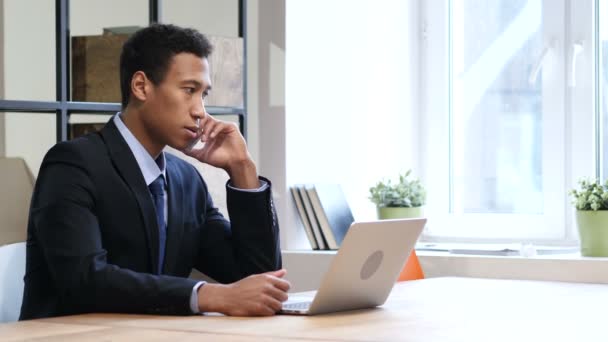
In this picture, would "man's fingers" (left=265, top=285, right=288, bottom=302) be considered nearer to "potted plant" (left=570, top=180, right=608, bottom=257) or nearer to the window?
"potted plant" (left=570, top=180, right=608, bottom=257)

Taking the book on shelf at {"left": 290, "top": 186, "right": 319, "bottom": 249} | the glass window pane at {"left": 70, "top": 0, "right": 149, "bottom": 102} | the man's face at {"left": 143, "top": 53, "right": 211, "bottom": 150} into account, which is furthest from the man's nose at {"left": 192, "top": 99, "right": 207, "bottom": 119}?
the book on shelf at {"left": 290, "top": 186, "right": 319, "bottom": 249}

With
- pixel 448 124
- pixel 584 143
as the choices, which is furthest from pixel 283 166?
pixel 584 143

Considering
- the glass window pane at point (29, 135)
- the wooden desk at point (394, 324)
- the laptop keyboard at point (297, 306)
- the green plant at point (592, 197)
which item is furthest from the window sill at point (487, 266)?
the laptop keyboard at point (297, 306)

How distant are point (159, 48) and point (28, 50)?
55 centimetres

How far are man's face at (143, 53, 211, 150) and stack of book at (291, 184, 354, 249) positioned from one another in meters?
1.29

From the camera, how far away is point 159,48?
251 cm

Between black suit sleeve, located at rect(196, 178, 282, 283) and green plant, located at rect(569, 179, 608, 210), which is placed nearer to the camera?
black suit sleeve, located at rect(196, 178, 282, 283)

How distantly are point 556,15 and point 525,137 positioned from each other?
19.4 inches

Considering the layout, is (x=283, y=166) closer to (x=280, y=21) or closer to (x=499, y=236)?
(x=280, y=21)

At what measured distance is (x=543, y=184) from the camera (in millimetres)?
4004

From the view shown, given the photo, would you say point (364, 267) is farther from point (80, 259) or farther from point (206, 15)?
point (206, 15)

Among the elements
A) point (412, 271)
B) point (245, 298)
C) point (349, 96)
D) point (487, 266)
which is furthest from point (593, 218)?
point (245, 298)

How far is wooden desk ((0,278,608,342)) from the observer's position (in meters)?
1.69

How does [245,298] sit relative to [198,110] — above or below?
below
